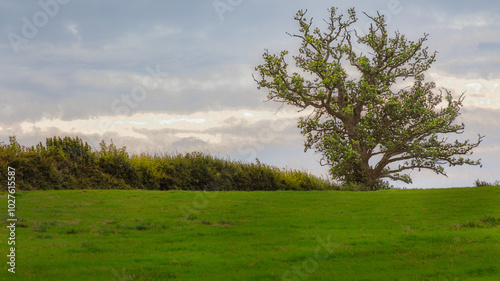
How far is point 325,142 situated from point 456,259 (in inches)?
832

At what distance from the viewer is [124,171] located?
27438mm

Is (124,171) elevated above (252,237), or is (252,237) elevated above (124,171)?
(124,171)

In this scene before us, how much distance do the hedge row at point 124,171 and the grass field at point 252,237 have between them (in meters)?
3.22

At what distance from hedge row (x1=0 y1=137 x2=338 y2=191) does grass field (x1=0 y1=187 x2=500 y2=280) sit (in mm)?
3215

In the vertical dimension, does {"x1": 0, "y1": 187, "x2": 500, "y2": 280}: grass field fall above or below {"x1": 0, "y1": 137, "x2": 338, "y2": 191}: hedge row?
below

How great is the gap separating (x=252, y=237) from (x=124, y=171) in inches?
599

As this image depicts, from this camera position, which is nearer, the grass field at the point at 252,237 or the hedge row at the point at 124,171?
the grass field at the point at 252,237

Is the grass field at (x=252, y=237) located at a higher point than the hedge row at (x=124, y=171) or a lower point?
lower

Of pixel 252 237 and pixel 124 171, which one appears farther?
pixel 124 171

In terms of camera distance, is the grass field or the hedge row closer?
the grass field

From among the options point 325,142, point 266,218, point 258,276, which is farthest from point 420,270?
point 325,142

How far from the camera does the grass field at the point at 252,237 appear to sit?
34.6 ft

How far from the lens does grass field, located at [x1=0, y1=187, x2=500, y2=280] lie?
10547mm

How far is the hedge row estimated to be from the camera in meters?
24.0
